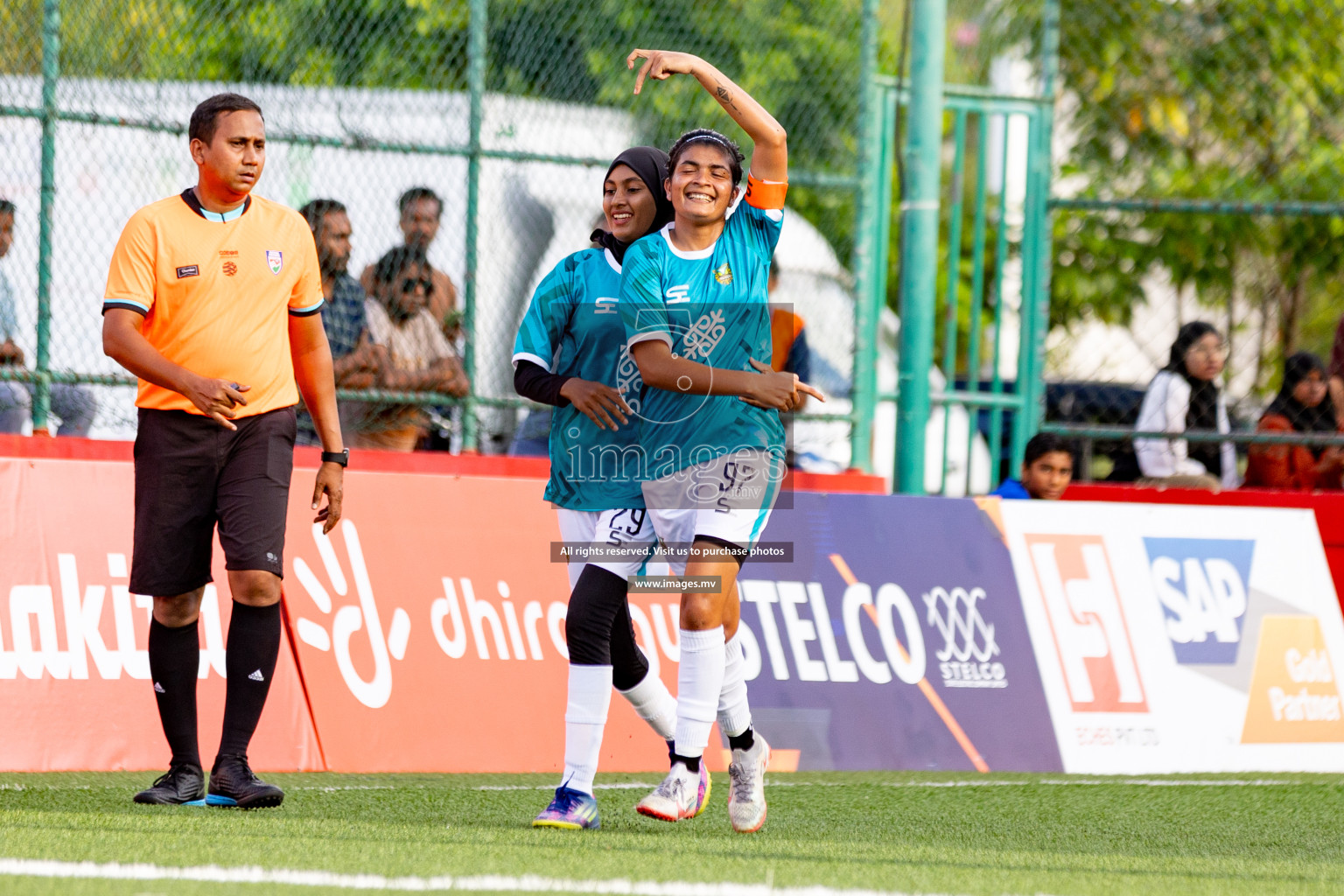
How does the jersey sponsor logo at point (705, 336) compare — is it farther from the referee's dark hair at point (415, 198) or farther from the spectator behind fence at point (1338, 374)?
the spectator behind fence at point (1338, 374)

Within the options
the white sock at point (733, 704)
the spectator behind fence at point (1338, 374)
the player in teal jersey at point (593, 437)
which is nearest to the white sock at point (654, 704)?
the player in teal jersey at point (593, 437)

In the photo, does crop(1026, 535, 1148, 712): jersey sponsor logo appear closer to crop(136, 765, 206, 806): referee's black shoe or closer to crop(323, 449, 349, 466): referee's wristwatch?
crop(323, 449, 349, 466): referee's wristwatch

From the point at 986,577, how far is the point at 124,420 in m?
3.87

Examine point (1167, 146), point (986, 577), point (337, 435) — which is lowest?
point (986, 577)

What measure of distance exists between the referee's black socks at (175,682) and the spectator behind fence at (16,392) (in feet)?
7.72

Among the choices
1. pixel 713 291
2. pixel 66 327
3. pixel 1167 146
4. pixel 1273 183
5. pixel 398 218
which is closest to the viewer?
pixel 713 291

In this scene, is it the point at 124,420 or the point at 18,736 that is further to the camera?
the point at 124,420

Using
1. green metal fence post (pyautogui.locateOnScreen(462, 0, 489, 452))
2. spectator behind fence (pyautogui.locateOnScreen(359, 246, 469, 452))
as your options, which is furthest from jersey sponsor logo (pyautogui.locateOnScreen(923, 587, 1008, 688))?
spectator behind fence (pyautogui.locateOnScreen(359, 246, 469, 452))

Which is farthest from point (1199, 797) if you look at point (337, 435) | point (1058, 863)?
point (337, 435)

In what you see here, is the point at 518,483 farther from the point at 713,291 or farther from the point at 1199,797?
the point at 1199,797

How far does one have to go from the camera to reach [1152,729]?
7742 millimetres

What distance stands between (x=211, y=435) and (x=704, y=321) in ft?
5.21

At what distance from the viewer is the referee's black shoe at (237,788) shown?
215 inches

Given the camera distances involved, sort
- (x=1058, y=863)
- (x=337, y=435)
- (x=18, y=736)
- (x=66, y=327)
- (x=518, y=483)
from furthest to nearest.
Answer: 1. (x=66, y=327)
2. (x=518, y=483)
3. (x=18, y=736)
4. (x=337, y=435)
5. (x=1058, y=863)
